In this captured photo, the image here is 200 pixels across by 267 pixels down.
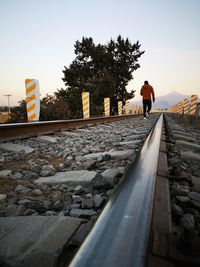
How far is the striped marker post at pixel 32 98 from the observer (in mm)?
6066

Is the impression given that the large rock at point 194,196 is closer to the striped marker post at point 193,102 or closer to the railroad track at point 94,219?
the railroad track at point 94,219

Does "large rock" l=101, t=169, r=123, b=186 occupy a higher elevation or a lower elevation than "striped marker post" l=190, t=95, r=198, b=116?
lower

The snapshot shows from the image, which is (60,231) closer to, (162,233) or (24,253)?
(24,253)

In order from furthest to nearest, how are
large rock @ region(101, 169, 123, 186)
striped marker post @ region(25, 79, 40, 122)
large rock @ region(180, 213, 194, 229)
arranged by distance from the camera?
striped marker post @ region(25, 79, 40, 122) → large rock @ region(101, 169, 123, 186) → large rock @ region(180, 213, 194, 229)

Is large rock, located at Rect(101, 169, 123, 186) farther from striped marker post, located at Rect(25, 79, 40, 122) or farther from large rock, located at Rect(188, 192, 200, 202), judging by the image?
striped marker post, located at Rect(25, 79, 40, 122)

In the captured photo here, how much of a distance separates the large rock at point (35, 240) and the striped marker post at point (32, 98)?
562 cm

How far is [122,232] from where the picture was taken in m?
0.60

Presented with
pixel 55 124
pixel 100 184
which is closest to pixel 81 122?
pixel 55 124

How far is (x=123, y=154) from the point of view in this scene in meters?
2.23

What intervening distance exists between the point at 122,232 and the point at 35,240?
34 centimetres

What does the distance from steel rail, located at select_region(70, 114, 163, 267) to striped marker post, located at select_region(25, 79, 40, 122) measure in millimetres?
5739

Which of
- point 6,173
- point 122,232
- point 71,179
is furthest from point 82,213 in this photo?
point 6,173

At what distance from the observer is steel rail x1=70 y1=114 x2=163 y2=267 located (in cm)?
49

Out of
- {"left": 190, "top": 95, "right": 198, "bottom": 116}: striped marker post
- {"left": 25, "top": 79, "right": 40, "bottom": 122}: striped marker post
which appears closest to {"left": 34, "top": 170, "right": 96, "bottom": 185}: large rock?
{"left": 25, "top": 79, "right": 40, "bottom": 122}: striped marker post
